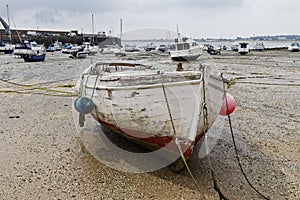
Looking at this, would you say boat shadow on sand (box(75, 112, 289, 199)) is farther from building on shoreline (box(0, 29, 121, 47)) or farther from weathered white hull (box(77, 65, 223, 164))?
building on shoreline (box(0, 29, 121, 47))

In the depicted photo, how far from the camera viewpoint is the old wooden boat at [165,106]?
466cm

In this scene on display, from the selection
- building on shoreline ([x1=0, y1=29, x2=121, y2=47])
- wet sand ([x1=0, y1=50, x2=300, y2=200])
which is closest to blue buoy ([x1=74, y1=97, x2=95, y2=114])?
wet sand ([x1=0, y1=50, x2=300, y2=200])

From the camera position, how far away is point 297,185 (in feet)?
15.3

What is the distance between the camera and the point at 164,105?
4.73 metres

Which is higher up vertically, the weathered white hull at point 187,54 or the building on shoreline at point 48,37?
the building on shoreline at point 48,37

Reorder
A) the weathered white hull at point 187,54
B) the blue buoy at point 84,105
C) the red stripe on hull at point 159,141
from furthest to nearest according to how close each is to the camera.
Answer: the weathered white hull at point 187,54 → the blue buoy at point 84,105 → the red stripe on hull at point 159,141

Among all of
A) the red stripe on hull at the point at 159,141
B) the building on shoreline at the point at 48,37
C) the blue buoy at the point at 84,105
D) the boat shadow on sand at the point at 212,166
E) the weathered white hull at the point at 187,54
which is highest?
the building on shoreline at the point at 48,37

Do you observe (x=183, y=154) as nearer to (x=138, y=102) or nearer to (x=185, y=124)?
(x=185, y=124)

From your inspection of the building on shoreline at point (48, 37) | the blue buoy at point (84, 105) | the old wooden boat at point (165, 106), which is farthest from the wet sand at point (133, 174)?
the building on shoreline at point (48, 37)

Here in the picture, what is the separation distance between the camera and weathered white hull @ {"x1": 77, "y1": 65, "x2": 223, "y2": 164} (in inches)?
183

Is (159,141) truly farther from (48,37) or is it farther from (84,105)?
(48,37)

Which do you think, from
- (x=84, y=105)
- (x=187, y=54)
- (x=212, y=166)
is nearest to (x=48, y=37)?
(x=187, y=54)

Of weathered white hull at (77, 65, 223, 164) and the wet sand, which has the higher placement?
weathered white hull at (77, 65, 223, 164)

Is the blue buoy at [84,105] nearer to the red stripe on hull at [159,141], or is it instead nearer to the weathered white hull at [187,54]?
the red stripe on hull at [159,141]
